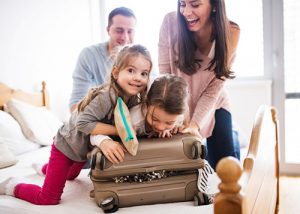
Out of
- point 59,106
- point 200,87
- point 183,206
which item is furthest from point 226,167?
point 59,106

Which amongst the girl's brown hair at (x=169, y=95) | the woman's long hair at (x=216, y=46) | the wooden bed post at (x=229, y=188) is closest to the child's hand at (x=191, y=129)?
the girl's brown hair at (x=169, y=95)

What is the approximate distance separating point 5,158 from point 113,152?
97cm

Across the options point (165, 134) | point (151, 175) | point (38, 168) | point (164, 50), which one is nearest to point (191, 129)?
point (165, 134)

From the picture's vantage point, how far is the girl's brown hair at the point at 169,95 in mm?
1200

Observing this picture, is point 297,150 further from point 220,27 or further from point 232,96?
point 220,27

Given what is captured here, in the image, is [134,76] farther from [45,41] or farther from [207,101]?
[45,41]

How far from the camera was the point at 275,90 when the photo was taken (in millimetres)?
3240

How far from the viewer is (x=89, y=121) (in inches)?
48.5

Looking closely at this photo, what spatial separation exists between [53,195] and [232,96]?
245cm

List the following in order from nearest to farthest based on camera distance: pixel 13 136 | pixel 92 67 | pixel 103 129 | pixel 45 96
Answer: pixel 103 129 < pixel 13 136 < pixel 92 67 < pixel 45 96

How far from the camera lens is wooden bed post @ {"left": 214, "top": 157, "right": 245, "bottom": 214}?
0.66 m

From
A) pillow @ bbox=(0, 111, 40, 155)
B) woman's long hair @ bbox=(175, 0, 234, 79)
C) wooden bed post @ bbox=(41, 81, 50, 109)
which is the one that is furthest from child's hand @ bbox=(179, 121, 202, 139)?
wooden bed post @ bbox=(41, 81, 50, 109)

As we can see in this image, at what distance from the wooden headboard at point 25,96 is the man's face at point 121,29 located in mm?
901

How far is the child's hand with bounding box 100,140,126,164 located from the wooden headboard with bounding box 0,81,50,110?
1.52m
